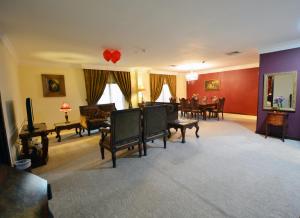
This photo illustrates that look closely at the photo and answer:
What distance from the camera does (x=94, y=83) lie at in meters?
6.20

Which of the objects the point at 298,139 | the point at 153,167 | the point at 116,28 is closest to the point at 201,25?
the point at 116,28

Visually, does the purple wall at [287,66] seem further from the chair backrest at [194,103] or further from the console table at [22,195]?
the console table at [22,195]

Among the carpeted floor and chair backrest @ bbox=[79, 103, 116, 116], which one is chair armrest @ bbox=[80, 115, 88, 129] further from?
the carpeted floor

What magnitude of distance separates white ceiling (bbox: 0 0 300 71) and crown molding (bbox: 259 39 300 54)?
236 mm

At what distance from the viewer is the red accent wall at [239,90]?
704 centimetres

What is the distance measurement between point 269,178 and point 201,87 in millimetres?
7191

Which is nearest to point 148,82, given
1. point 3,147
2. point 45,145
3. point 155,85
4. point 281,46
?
point 155,85

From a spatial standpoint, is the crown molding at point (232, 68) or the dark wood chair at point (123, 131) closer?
the dark wood chair at point (123, 131)

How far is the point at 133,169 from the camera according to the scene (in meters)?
2.76

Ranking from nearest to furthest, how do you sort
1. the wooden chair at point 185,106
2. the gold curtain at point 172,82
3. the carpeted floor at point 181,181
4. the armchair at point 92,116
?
the carpeted floor at point 181,181 < the armchair at point 92,116 < the wooden chair at point 185,106 < the gold curtain at point 172,82

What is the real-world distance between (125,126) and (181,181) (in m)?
1.35

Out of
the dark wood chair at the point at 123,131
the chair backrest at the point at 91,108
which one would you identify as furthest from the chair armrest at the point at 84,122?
the dark wood chair at the point at 123,131

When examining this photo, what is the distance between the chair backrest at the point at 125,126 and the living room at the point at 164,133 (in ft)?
0.23

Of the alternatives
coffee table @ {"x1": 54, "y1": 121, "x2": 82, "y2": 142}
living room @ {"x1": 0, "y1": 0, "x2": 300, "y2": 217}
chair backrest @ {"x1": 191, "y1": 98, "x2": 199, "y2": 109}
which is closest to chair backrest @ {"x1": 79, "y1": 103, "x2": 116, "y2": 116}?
living room @ {"x1": 0, "y1": 0, "x2": 300, "y2": 217}
